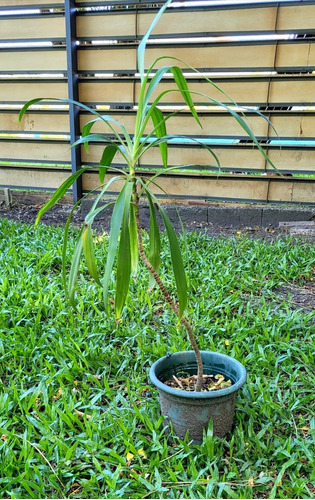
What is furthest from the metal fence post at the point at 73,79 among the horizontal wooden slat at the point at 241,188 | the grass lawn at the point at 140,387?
the grass lawn at the point at 140,387

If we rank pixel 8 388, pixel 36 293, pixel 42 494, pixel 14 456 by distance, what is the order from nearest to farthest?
pixel 42 494 → pixel 14 456 → pixel 8 388 → pixel 36 293

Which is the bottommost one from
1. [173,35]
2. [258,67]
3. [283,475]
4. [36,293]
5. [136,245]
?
[283,475]

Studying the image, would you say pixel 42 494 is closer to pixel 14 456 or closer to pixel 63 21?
pixel 14 456

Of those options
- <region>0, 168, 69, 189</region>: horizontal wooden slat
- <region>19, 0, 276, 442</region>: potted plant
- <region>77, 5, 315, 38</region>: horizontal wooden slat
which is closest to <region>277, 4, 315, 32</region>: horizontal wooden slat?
<region>77, 5, 315, 38</region>: horizontal wooden slat

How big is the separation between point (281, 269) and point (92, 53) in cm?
236

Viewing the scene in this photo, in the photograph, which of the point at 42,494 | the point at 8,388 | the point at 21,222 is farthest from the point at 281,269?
the point at 21,222

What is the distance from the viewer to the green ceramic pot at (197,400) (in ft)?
4.35

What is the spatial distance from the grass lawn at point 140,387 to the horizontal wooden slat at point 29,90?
1692mm

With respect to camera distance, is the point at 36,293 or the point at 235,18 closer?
the point at 36,293

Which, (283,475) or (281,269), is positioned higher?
(281,269)

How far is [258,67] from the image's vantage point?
3.32m

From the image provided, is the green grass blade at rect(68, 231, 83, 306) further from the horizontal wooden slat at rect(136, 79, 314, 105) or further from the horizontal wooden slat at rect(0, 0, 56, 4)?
the horizontal wooden slat at rect(0, 0, 56, 4)

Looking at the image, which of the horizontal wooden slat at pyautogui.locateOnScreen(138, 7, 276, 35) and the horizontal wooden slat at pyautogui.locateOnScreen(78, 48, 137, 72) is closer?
the horizontal wooden slat at pyautogui.locateOnScreen(138, 7, 276, 35)

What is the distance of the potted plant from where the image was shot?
1.11m
